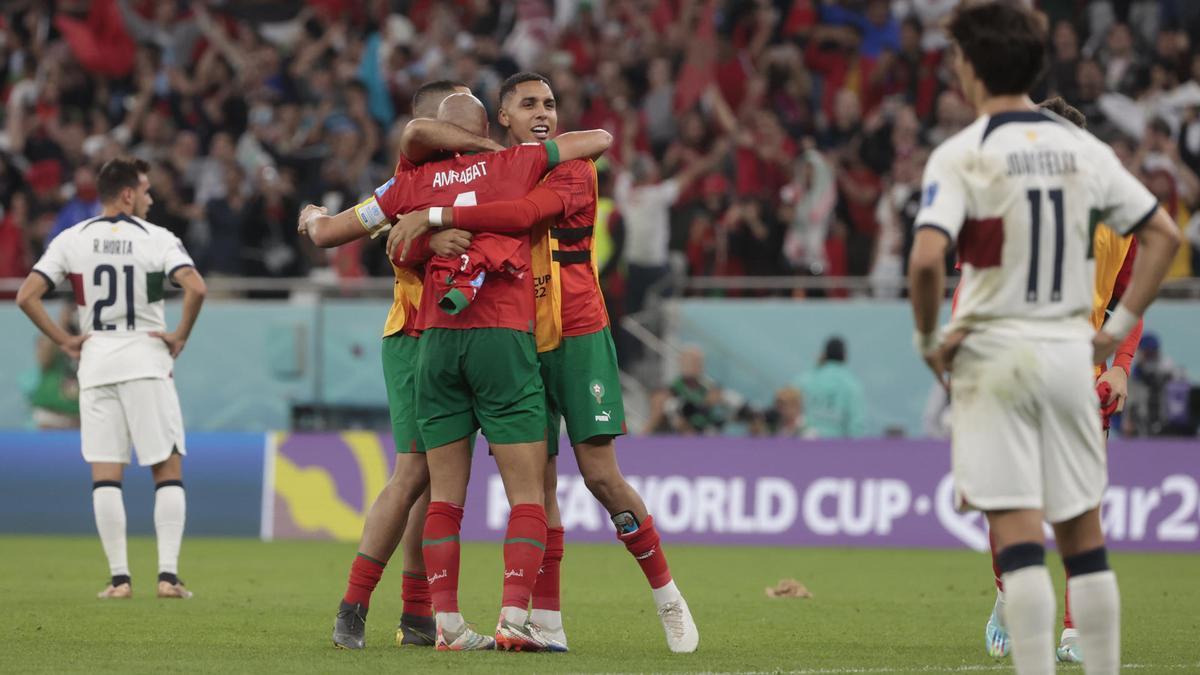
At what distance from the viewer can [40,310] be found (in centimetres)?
1145

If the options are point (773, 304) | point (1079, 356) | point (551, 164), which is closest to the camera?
point (1079, 356)

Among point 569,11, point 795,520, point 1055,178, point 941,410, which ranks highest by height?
point 569,11

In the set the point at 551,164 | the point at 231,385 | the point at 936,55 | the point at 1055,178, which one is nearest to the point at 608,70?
the point at 936,55

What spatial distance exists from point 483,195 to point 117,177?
450 centimetres

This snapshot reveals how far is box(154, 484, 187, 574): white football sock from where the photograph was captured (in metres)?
11.3

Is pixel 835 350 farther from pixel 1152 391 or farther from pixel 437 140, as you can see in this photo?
pixel 437 140

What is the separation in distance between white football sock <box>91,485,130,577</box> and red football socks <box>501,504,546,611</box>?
14.6 ft

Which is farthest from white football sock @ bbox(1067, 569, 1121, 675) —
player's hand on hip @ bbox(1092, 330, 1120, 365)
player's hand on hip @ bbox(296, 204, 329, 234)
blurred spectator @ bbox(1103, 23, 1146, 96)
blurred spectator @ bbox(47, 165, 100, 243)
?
blurred spectator @ bbox(47, 165, 100, 243)

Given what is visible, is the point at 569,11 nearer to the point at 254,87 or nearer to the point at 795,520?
the point at 254,87

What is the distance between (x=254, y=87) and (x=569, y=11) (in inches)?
173

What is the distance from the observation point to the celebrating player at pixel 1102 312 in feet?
25.3

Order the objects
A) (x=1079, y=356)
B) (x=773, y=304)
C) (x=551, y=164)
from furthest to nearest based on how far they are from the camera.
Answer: (x=773, y=304), (x=551, y=164), (x=1079, y=356)

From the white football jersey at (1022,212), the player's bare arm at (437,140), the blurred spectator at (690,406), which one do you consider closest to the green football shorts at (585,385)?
the player's bare arm at (437,140)

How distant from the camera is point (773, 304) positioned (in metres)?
18.2
